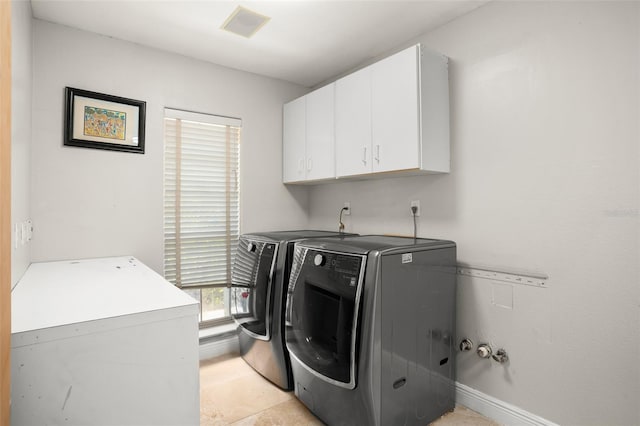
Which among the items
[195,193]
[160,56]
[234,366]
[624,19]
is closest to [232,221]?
[195,193]

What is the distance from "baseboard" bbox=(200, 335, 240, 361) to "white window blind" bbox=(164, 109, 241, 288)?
0.48 meters

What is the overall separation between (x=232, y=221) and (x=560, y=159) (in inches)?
96.5

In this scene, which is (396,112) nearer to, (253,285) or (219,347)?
(253,285)

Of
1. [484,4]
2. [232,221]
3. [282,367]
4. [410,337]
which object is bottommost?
[282,367]

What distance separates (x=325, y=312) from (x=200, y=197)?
5.34ft

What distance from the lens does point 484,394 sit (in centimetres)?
206

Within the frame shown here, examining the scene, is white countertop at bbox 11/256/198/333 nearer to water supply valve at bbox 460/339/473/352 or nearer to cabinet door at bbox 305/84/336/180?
cabinet door at bbox 305/84/336/180

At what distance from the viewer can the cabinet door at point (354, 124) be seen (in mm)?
2344

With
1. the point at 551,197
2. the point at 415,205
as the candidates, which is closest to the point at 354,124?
the point at 415,205

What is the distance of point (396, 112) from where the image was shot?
84.0 inches

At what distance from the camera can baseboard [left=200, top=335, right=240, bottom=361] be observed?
2803 mm

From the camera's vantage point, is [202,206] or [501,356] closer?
[501,356]

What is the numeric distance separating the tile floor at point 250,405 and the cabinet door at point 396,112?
1.56m

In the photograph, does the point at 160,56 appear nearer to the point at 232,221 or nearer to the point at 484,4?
the point at 232,221
